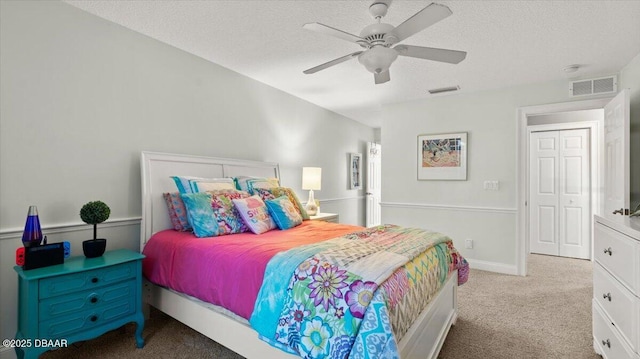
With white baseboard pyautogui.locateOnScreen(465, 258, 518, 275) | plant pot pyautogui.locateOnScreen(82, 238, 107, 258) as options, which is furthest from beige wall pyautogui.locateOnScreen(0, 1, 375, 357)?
white baseboard pyautogui.locateOnScreen(465, 258, 518, 275)

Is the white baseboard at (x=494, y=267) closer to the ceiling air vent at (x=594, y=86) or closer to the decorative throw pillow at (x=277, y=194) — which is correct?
the ceiling air vent at (x=594, y=86)

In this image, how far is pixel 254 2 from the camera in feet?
7.06

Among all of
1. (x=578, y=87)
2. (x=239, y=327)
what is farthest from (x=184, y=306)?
(x=578, y=87)

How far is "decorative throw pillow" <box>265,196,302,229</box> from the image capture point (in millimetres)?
2758

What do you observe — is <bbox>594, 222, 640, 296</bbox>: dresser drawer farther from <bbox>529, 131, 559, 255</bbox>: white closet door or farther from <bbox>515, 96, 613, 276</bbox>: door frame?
<bbox>529, 131, 559, 255</bbox>: white closet door

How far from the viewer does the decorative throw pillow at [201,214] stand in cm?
232

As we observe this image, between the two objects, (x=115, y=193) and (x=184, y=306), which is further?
(x=115, y=193)

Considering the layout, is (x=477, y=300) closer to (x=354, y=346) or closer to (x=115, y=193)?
(x=354, y=346)

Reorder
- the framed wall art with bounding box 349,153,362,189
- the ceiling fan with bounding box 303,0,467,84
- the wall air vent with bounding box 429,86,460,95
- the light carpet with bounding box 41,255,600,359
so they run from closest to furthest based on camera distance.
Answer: the ceiling fan with bounding box 303,0,467,84, the light carpet with bounding box 41,255,600,359, the wall air vent with bounding box 429,86,460,95, the framed wall art with bounding box 349,153,362,189

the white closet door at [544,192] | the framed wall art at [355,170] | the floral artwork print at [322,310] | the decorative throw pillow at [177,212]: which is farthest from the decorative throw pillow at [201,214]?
the white closet door at [544,192]

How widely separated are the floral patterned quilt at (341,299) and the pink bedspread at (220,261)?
12cm

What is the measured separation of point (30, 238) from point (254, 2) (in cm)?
210

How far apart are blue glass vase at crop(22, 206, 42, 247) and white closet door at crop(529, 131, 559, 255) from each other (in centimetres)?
616

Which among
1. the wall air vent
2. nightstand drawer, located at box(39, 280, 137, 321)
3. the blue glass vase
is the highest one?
the wall air vent
